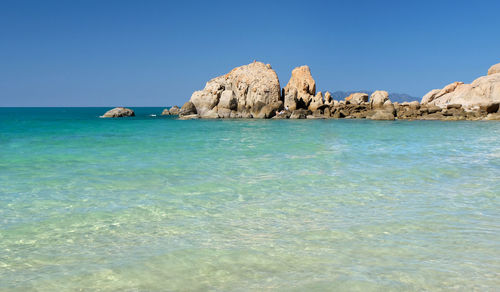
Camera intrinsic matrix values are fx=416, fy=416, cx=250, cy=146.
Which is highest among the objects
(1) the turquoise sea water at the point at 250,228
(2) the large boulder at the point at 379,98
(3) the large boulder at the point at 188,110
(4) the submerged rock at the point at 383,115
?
(2) the large boulder at the point at 379,98

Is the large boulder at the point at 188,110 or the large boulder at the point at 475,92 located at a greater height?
the large boulder at the point at 475,92

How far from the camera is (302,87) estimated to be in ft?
179

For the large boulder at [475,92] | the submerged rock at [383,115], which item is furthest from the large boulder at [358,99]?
the submerged rock at [383,115]

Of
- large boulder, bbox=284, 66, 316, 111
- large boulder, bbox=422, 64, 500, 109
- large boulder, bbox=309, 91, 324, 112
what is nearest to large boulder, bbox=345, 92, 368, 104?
large boulder, bbox=309, 91, 324, 112

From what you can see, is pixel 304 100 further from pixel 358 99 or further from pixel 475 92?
pixel 475 92

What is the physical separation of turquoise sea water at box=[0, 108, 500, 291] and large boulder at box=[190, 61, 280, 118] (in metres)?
40.8

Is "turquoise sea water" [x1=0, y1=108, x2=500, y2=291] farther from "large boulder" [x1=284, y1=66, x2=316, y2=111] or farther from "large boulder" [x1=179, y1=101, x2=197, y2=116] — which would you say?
"large boulder" [x1=179, y1=101, x2=197, y2=116]

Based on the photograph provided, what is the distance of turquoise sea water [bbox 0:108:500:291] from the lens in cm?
440

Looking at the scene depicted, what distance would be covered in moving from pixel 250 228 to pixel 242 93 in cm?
4814

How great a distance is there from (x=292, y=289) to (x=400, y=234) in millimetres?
2349

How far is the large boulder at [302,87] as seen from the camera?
54484 mm

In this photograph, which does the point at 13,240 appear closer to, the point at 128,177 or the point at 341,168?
the point at 128,177

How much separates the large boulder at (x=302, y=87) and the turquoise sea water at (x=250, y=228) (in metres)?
42.9

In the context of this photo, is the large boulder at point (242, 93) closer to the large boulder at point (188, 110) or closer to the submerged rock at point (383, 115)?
the large boulder at point (188, 110)
